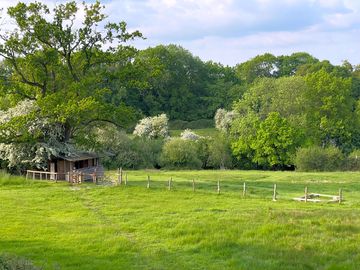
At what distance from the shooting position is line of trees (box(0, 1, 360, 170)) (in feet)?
151

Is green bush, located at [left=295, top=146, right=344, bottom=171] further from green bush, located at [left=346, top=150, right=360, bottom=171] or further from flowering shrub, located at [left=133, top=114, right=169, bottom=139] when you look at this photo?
flowering shrub, located at [left=133, top=114, right=169, bottom=139]

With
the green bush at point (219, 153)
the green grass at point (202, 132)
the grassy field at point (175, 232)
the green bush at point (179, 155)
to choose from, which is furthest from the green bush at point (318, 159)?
the grassy field at point (175, 232)

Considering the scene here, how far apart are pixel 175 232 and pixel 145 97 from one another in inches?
3363

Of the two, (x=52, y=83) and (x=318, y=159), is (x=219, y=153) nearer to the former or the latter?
(x=318, y=159)

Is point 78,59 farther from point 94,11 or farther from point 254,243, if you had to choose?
point 254,243

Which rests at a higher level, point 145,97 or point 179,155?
point 145,97

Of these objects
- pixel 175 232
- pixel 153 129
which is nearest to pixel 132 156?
pixel 153 129

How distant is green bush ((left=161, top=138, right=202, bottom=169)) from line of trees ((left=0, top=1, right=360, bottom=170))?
1.85 m

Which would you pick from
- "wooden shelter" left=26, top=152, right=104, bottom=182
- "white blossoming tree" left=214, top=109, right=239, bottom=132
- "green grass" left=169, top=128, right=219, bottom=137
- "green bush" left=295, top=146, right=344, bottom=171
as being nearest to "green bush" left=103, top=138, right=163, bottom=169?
"white blossoming tree" left=214, top=109, right=239, bottom=132

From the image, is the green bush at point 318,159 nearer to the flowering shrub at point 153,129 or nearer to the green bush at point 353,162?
the green bush at point 353,162

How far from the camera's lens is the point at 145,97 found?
349 ft

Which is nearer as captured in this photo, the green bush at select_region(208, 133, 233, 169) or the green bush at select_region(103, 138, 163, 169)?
the green bush at select_region(103, 138, 163, 169)

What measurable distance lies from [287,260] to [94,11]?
116 feet

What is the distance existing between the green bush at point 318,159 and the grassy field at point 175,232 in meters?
31.7
